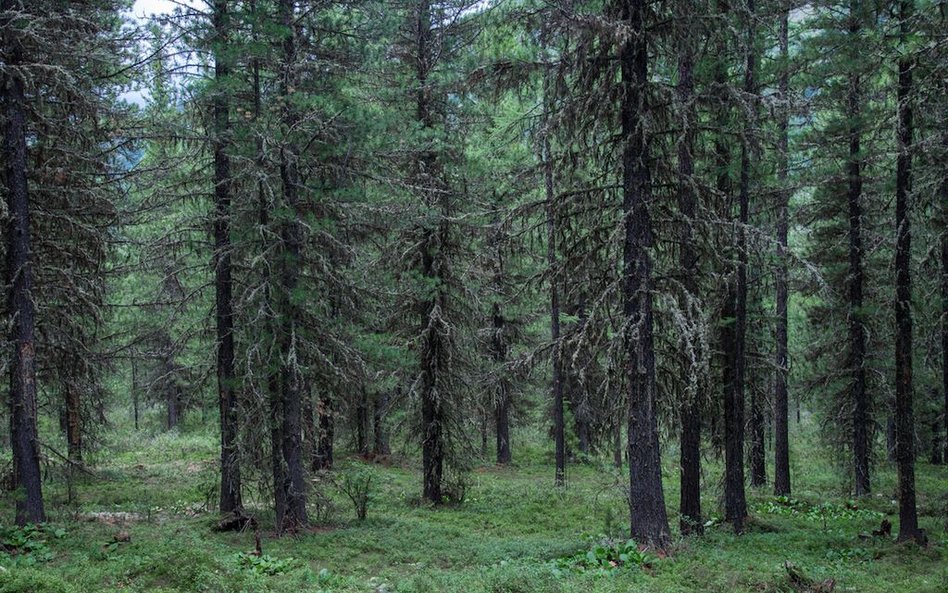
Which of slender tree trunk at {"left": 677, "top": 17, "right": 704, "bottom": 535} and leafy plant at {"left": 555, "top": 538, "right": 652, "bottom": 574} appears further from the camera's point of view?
slender tree trunk at {"left": 677, "top": 17, "right": 704, "bottom": 535}

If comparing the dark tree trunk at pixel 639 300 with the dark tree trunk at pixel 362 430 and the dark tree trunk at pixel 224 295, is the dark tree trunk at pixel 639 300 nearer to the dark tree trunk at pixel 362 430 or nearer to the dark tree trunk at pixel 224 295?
the dark tree trunk at pixel 224 295

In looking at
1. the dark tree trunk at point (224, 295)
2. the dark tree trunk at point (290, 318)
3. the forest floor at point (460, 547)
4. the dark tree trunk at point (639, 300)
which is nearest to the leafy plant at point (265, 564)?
the forest floor at point (460, 547)

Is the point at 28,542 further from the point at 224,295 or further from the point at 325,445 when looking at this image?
the point at 325,445

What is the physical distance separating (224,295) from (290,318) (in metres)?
2.31

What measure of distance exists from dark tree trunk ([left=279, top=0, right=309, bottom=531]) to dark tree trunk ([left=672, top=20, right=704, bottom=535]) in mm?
7608

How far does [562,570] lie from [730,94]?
26.1 ft

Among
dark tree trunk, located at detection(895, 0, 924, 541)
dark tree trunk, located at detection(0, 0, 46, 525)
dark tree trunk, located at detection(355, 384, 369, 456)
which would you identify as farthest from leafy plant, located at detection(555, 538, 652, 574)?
dark tree trunk, located at detection(355, 384, 369, 456)

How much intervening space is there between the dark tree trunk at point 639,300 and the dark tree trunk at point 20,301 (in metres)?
10.7

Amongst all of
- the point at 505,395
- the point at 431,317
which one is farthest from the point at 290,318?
the point at 505,395

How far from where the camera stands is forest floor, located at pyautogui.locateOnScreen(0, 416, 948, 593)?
923 cm

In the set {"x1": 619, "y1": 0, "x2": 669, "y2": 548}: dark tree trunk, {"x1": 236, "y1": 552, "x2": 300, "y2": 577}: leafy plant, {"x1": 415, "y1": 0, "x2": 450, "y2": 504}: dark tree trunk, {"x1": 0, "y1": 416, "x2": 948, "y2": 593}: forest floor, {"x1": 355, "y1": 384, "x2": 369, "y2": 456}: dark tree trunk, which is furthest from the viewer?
{"x1": 355, "y1": 384, "x2": 369, "y2": 456}: dark tree trunk

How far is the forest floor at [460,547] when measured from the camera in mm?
9234

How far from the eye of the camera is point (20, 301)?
12094mm

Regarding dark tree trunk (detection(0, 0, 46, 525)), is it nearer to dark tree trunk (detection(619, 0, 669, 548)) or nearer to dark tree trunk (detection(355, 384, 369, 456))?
dark tree trunk (detection(619, 0, 669, 548))
